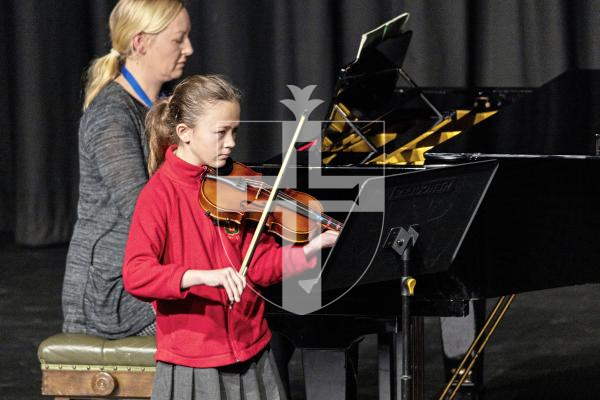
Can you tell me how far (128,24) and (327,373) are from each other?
112 cm

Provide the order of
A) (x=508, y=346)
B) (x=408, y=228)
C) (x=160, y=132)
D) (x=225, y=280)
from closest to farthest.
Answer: (x=225, y=280) → (x=408, y=228) → (x=160, y=132) → (x=508, y=346)

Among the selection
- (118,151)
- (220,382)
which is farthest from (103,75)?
(220,382)

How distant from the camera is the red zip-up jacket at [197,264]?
7.05ft

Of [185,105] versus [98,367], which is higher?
[185,105]

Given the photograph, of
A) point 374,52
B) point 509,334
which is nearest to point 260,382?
point 374,52

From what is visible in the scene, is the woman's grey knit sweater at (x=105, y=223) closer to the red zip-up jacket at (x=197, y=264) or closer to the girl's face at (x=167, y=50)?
the girl's face at (x=167, y=50)

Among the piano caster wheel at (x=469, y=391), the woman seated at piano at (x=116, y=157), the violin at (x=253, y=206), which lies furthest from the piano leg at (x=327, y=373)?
the piano caster wheel at (x=469, y=391)

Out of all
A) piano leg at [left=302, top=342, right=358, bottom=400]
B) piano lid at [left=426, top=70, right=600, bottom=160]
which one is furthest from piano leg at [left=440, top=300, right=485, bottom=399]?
piano leg at [left=302, top=342, right=358, bottom=400]

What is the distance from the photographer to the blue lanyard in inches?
114

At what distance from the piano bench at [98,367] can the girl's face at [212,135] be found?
748 mm

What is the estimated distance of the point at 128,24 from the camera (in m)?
2.88

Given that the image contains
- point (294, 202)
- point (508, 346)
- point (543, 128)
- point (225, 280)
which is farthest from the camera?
point (508, 346)

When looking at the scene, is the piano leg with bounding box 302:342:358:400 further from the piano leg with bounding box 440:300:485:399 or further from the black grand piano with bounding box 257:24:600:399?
the piano leg with bounding box 440:300:485:399

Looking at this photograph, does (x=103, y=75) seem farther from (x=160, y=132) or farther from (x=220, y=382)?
(x=220, y=382)
